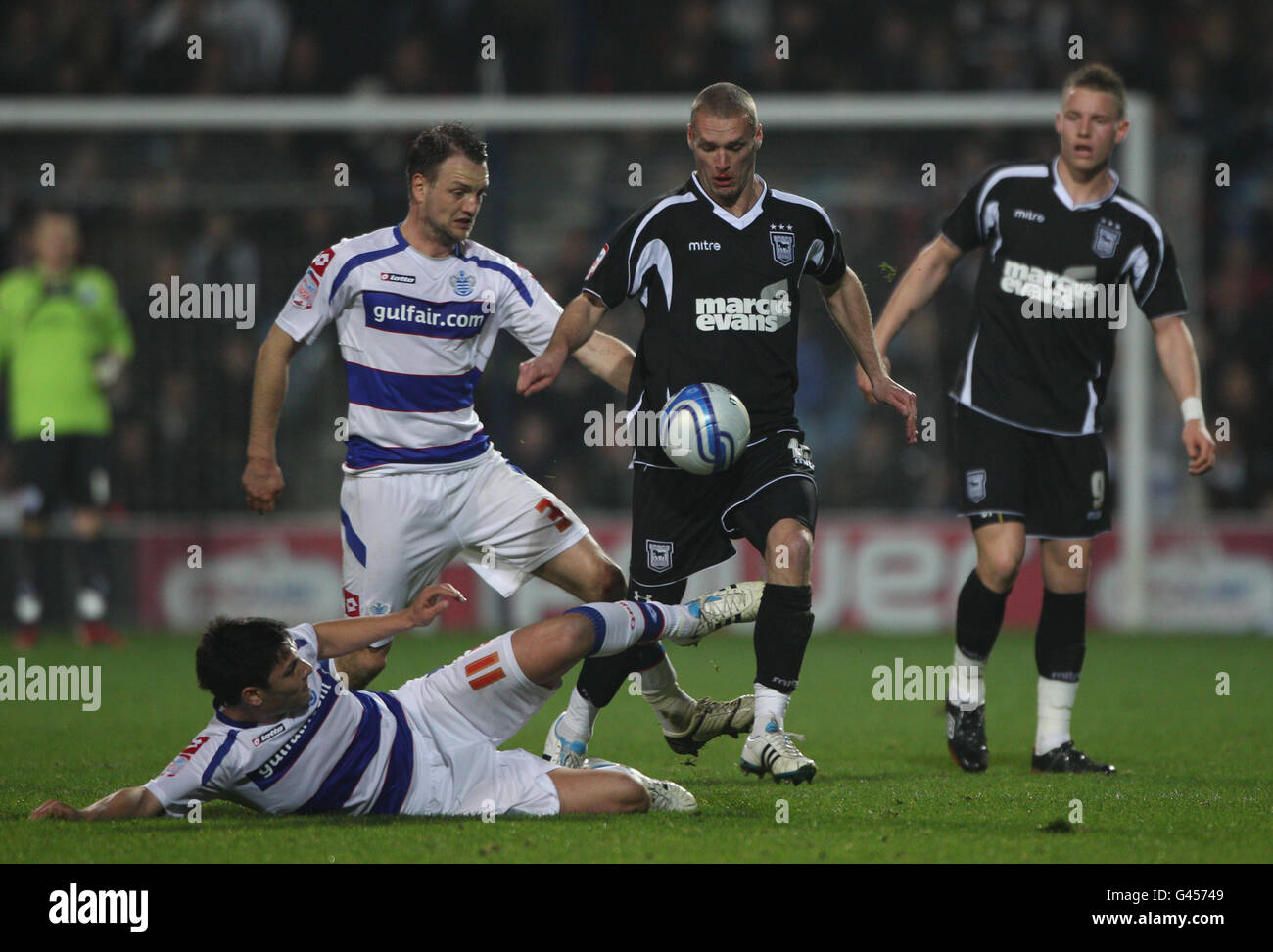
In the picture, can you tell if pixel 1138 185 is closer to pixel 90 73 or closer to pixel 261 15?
pixel 261 15

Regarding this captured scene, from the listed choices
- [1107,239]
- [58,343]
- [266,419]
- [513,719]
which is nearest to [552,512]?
[266,419]

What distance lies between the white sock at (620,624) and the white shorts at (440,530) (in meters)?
0.94

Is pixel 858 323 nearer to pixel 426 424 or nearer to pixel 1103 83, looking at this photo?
pixel 1103 83

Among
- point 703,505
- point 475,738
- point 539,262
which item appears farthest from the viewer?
point 539,262

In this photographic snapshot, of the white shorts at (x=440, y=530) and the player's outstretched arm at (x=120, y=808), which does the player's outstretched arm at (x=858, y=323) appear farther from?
the player's outstretched arm at (x=120, y=808)

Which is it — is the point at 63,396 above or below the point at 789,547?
above

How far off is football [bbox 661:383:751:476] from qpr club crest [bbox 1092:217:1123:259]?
1628 millimetres

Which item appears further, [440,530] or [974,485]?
[974,485]

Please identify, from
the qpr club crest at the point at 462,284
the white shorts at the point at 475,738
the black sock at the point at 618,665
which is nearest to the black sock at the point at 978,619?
the black sock at the point at 618,665

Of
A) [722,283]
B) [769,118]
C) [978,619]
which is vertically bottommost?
[978,619]

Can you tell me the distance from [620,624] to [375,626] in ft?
2.46

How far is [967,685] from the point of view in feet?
20.9

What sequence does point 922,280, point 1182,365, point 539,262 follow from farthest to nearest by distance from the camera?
point 539,262
point 922,280
point 1182,365
